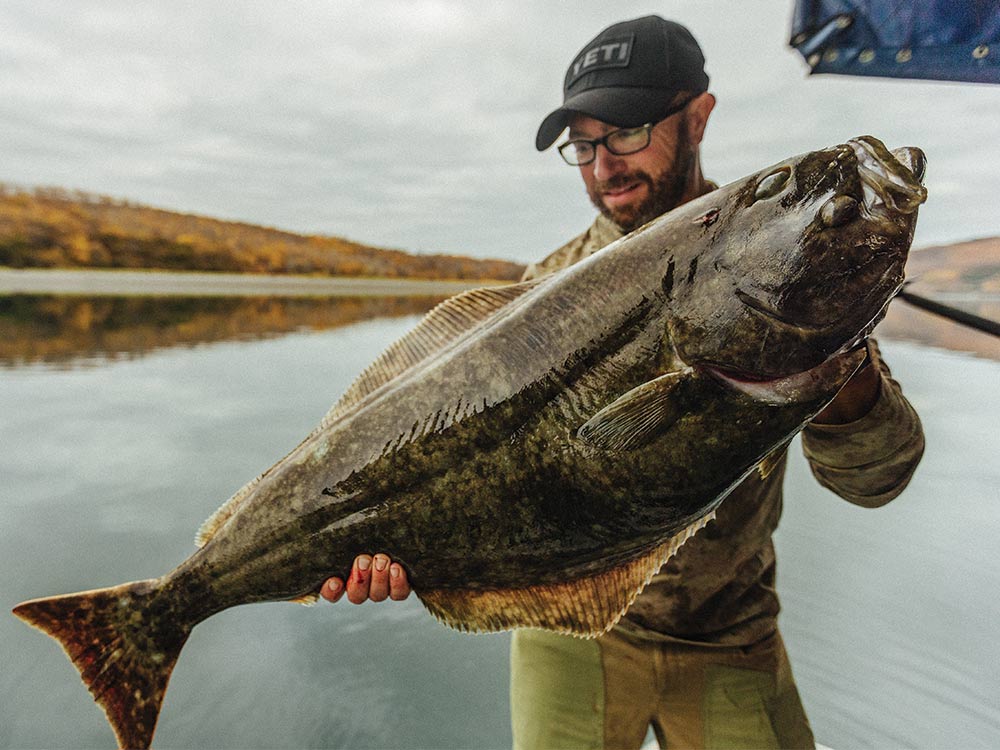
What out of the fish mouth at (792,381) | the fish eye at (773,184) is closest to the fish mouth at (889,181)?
the fish eye at (773,184)

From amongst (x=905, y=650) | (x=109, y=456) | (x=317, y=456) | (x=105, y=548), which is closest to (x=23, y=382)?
(x=109, y=456)

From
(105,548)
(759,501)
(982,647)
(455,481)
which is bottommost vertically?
(982,647)

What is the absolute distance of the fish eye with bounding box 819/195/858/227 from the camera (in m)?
1.32

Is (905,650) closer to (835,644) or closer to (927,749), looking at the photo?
(835,644)

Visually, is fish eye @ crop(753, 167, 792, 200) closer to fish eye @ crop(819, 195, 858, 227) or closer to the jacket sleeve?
fish eye @ crop(819, 195, 858, 227)

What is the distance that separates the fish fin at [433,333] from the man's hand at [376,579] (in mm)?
472

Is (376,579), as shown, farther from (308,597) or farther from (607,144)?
(607,144)

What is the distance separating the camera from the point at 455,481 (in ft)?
5.77

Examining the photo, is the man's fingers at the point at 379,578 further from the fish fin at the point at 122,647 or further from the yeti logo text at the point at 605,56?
the yeti logo text at the point at 605,56

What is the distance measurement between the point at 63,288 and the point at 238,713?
6961 cm

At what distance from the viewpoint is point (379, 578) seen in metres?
1.91

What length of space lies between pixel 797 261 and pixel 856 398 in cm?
80

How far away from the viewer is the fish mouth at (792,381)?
146cm

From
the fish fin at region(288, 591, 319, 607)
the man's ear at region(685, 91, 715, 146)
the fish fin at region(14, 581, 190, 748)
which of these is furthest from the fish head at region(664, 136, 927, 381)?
the fish fin at region(14, 581, 190, 748)
